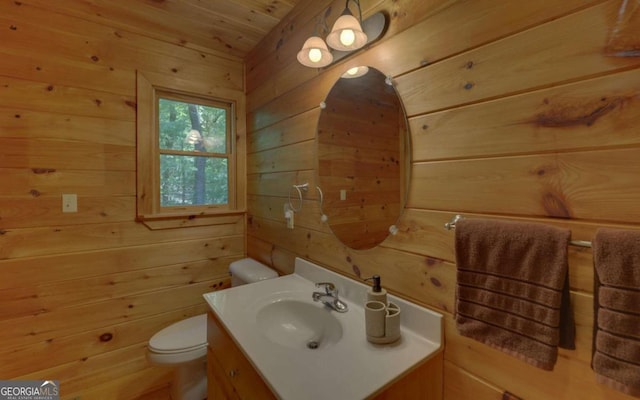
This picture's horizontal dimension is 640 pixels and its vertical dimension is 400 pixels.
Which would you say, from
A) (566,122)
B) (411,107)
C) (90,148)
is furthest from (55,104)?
(566,122)

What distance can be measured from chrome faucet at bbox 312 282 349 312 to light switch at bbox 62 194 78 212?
1503mm

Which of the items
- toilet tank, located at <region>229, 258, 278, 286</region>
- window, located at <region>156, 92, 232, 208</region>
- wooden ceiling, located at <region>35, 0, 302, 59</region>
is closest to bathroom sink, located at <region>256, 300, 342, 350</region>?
toilet tank, located at <region>229, 258, 278, 286</region>

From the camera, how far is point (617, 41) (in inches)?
23.2

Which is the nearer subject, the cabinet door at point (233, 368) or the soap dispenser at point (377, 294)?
the cabinet door at point (233, 368)

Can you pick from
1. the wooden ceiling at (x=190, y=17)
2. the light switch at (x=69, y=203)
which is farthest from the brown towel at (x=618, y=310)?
the light switch at (x=69, y=203)

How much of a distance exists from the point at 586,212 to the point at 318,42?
1.12 meters

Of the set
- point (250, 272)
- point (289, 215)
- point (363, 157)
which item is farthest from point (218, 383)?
point (363, 157)

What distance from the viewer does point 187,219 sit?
1967 mm

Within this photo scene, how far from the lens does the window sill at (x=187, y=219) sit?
184cm

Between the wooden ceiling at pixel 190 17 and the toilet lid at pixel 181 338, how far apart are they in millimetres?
1888

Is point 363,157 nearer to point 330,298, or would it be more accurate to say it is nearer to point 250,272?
point 330,298

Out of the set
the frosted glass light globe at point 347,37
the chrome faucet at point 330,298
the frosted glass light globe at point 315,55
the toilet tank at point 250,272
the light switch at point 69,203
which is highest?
the frosted glass light globe at point 315,55

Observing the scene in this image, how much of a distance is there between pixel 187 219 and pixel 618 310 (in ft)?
6.85

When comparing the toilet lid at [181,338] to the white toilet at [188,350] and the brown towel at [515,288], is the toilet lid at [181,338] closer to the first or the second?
the white toilet at [188,350]
